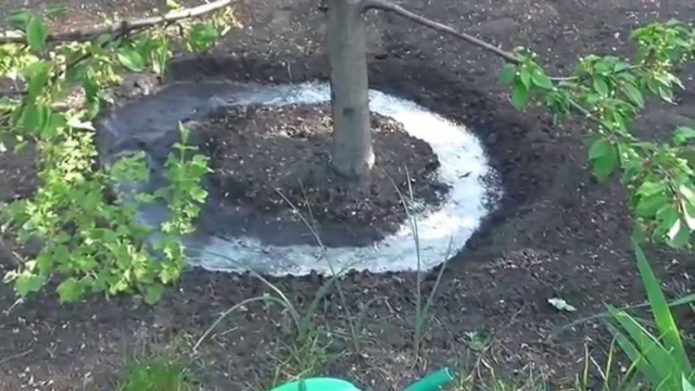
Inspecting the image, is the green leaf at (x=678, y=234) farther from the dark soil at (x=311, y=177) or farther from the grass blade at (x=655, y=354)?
the dark soil at (x=311, y=177)

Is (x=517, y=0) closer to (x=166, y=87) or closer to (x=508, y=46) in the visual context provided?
(x=508, y=46)

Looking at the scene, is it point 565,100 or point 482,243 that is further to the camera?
point 482,243

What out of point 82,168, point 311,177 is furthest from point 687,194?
point 311,177

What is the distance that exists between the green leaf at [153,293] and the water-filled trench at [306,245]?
335 millimetres

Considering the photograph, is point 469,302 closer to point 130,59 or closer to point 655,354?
point 655,354

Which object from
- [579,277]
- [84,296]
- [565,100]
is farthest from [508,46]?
[84,296]

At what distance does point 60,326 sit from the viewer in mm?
2924

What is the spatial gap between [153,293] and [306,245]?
850mm

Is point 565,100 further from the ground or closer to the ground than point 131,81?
further from the ground

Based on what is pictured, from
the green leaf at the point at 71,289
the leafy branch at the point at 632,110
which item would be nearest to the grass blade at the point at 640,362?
the leafy branch at the point at 632,110

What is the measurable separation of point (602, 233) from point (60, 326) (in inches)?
61.4

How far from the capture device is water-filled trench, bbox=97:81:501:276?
3.42 meters

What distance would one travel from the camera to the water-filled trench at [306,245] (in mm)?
3424

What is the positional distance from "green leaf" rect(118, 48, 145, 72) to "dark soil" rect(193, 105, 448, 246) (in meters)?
1.26
